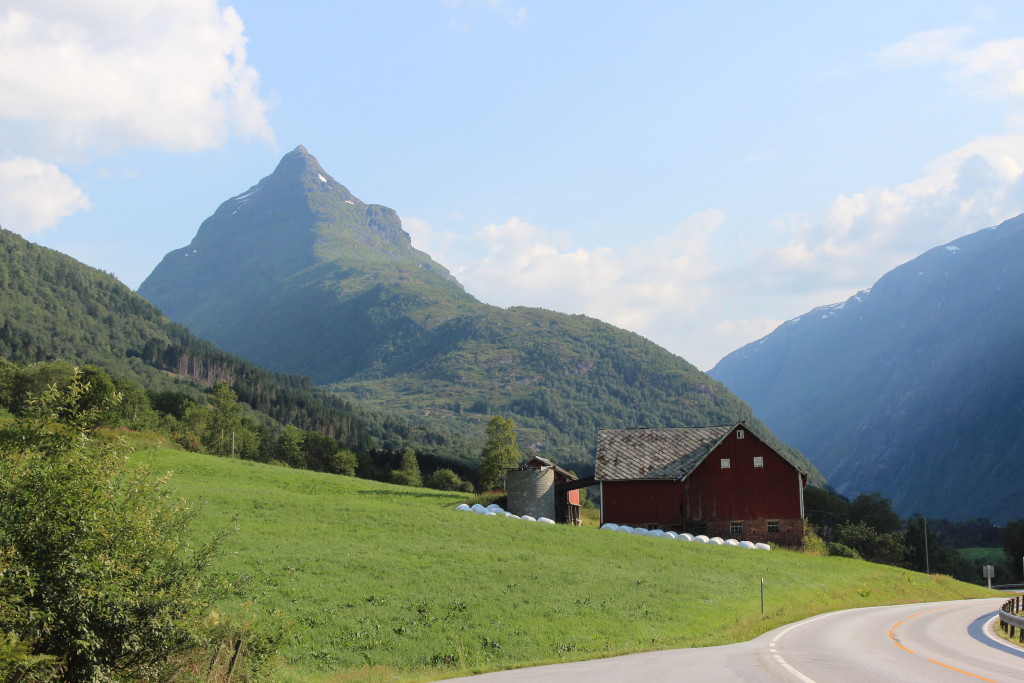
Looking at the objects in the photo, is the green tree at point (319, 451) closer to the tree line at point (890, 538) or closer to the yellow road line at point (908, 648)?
the tree line at point (890, 538)

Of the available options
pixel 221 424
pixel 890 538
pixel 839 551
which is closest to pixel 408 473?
pixel 221 424

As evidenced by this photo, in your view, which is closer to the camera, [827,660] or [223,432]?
[827,660]

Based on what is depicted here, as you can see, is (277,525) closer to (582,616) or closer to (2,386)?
(582,616)

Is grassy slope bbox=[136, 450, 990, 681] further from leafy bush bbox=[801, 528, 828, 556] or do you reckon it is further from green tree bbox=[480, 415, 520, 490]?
green tree bbox=[480, 415, 520, 490]

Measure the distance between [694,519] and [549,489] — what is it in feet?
40.9

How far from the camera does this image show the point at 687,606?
3734 centimetres

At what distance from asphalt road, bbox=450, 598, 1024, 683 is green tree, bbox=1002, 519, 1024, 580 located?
111 meters

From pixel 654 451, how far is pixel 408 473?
7979 cm

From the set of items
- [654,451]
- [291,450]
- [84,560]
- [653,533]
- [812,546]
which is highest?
[291,450]

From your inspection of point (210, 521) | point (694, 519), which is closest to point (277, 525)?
point (210, 521)

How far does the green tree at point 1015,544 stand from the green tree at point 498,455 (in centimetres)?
7603

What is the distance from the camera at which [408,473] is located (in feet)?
498

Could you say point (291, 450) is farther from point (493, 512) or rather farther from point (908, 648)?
point (908, 648)

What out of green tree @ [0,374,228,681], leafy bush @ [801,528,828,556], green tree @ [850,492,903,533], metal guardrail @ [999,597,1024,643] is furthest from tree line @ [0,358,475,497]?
metal guardrail @ [999,597,1024,643]
